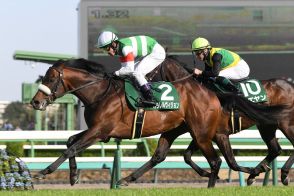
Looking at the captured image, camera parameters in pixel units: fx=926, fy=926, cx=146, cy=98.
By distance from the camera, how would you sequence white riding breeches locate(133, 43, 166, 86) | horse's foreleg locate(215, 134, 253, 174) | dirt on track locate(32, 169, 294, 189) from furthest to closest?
dirt on track locate(32, 169, 294, 189)
horse's foreleg locate(215, 134, 253, 174)
white riding breeches locate(133, 43, 166, 86)

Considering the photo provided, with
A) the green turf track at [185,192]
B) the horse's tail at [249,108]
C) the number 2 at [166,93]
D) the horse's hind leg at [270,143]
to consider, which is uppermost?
the number 2 at [166,93]

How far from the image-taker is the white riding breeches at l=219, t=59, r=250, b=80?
31.6ft

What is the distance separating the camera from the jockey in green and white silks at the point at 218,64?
29.9ft

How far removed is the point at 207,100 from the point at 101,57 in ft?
33.0

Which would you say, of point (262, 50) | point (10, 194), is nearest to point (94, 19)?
point (262, 50)

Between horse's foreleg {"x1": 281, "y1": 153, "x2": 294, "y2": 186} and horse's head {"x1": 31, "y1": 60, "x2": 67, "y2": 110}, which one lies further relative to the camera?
horse's foreleg {"x1": 281, "y1": 153, "x2": 294, "y2": 186}

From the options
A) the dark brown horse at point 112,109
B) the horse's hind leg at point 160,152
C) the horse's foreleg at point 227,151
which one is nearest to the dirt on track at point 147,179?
the horse's hind leg at point 160,152

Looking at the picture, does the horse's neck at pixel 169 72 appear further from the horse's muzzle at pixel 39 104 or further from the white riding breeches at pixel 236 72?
the horse's muzzle at pixel 39 104

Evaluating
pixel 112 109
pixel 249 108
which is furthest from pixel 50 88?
pixel 249 108

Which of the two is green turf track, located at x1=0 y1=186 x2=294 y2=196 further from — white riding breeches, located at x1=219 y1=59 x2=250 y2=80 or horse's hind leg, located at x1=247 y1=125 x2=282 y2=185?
white riding breeches, located at x1=219 y1=59 x2=250 y2=80

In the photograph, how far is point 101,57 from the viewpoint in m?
18.7

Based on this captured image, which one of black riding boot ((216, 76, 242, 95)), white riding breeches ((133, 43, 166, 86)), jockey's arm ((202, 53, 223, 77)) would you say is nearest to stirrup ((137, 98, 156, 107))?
white riding breeches ((133, 43, 166, 86))

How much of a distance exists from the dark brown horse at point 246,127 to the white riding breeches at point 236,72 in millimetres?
275

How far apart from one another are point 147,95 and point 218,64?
3.30 feet
